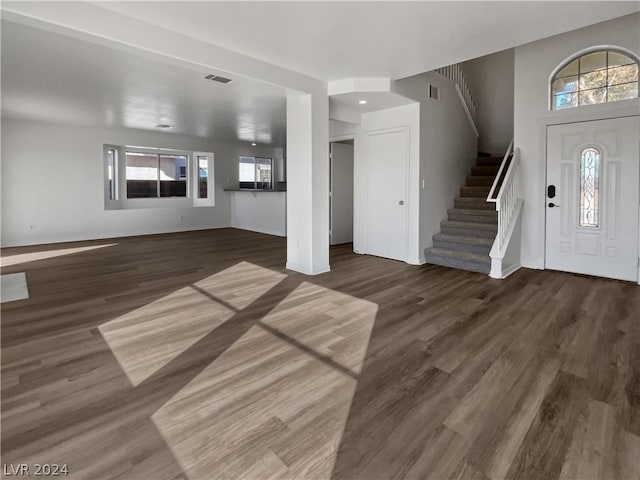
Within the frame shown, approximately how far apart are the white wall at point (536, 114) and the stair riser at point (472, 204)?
0.77 meters

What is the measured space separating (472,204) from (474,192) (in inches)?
12.4

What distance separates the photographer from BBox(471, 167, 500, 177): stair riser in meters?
6.51

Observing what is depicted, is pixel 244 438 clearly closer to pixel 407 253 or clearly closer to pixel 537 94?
pixel 407 253

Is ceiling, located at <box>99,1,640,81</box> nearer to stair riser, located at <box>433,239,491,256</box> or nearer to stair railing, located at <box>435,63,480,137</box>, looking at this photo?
stair railing, located at <box>435,63,480,137</box>

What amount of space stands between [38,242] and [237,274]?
5.42m

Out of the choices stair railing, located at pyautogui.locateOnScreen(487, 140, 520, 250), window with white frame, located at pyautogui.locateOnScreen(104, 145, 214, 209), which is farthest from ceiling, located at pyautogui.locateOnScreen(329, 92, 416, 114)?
window with white frame, located at pyautogui.locateOnScreen(104, 145, 214, 209)

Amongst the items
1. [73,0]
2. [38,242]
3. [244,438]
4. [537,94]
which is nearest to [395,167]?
[537,94]

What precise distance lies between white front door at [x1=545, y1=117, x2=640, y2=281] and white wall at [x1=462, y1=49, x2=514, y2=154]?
293cm

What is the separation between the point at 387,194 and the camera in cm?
580

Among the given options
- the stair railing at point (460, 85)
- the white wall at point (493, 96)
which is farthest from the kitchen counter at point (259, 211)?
the white wall at point (493, 96)

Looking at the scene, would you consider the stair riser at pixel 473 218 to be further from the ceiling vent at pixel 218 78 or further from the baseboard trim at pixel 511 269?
the ceiling vent at pixel 218 78

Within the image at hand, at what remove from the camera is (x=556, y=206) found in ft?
16.1

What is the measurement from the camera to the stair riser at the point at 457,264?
4.91 metres

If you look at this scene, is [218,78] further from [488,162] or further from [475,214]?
[488,162]
